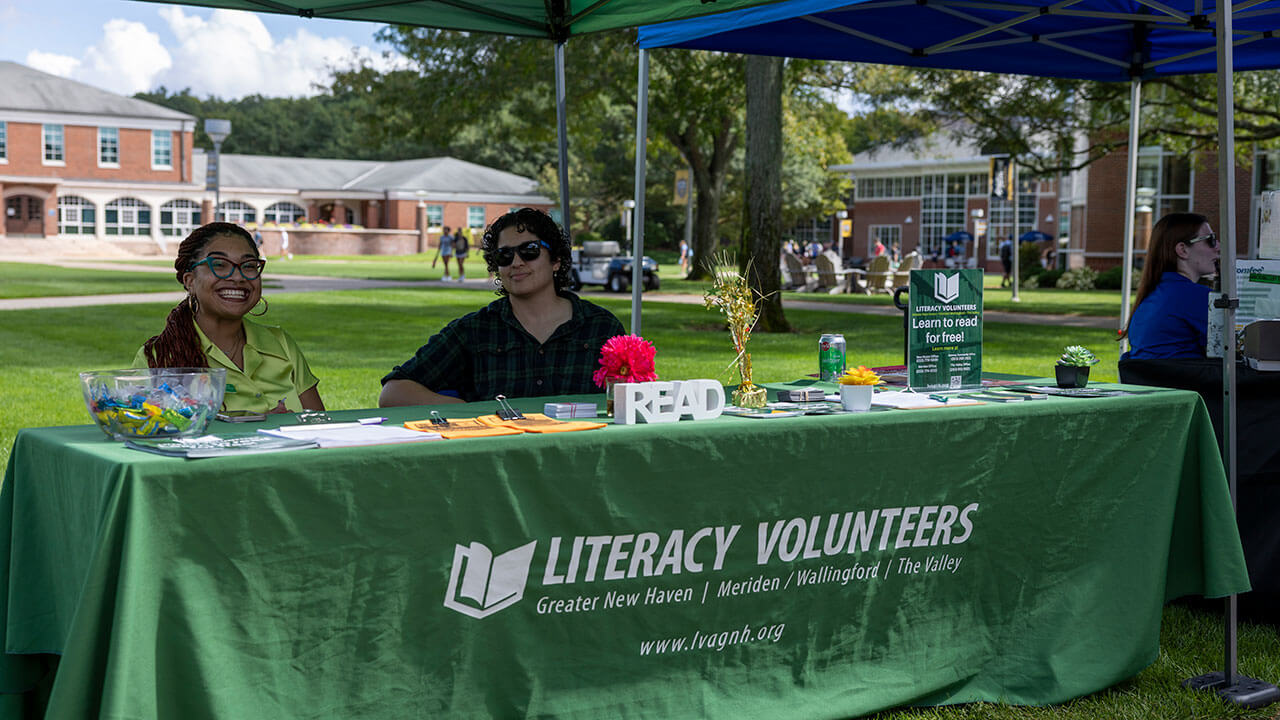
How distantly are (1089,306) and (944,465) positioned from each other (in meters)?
22.5

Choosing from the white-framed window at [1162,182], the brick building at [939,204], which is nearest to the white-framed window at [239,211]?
the brick building at [939,204]

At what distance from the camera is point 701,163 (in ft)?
113

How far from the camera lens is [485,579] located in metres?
2.93

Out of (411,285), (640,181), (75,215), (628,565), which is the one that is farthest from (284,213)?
(628,565)

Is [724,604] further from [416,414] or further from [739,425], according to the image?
[416,414]

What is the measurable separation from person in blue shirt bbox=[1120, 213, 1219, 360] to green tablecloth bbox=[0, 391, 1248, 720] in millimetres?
1197

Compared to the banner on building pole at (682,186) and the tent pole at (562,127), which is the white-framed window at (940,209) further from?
the tent pole at (562,127)

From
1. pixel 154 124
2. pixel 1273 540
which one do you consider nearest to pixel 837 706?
pixel 1273 540

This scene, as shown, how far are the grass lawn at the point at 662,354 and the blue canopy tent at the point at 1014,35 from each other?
1.75 metres

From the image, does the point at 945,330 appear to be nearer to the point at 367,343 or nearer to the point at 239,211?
the point at 367,343

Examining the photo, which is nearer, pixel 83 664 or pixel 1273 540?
pixel 83 664

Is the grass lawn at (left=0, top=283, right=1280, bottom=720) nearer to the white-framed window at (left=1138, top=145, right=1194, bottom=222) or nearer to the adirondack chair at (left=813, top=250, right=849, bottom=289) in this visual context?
the adirondack chair at (left=813, top=250, right=849, bottom=289)

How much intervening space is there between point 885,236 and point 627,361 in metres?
66.1

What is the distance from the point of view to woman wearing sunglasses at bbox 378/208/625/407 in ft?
14.1
